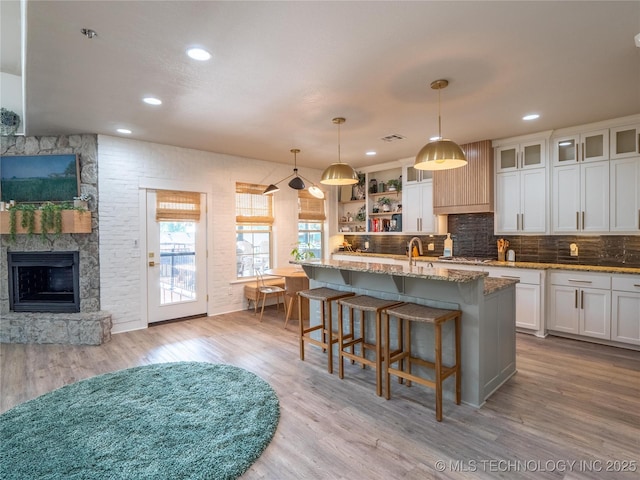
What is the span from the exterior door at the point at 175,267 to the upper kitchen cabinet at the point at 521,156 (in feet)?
15.5

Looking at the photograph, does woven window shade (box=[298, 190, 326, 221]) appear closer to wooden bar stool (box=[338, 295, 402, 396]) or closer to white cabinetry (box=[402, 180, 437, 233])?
white cabinetry (box=[402, 180, 437, 233])

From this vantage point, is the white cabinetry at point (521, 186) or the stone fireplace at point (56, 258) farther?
the white cabinetry at point (521, 186)

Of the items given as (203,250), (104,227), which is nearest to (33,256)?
(104,227)

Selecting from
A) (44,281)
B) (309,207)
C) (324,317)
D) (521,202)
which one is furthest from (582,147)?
(44,281)

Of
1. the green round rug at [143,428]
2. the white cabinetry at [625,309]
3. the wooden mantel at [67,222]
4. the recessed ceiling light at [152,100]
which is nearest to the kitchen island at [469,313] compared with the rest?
the green round rug at [143,428]

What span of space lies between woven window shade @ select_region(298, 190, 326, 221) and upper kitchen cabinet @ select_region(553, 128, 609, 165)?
4.23m

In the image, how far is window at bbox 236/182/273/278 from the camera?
6062 mm

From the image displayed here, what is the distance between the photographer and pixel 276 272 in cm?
544

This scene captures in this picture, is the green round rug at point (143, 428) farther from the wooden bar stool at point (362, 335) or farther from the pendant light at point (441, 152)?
the pendant light at point (441, 152)

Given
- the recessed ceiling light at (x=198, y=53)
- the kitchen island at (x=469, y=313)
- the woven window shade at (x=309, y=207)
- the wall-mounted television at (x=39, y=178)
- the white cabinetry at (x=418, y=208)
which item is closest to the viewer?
the recessed ceiling light at (x=198, y=53)

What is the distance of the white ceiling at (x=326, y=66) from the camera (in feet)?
6.92

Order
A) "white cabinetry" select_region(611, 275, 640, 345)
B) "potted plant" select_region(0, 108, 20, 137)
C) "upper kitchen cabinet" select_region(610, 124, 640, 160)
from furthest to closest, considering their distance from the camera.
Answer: "potted plant" select_region(0, 108, 20, 137) < "upper kitchen cabinet" select_region(610, 124, 640, 160) < "white cabinetry" select_region(611, 275, 640, 345)

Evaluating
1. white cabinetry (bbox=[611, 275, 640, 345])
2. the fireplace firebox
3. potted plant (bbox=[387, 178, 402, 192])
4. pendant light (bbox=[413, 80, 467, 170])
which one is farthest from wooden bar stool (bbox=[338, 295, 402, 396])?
the fireplace firebox

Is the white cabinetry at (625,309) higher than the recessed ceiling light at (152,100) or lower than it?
lower
